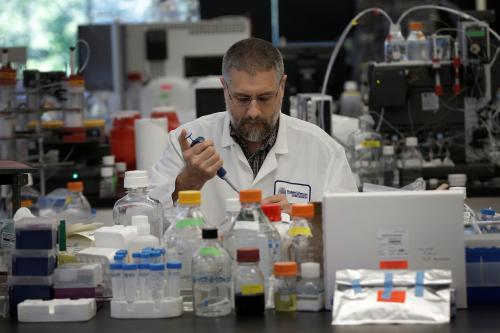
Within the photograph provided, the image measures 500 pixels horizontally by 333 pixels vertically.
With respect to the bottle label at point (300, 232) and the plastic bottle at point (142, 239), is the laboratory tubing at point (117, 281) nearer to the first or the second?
the plastic bottle at point (142, 239)

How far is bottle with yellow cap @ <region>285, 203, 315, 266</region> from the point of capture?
2.42 m

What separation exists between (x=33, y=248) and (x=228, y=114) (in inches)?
51.3

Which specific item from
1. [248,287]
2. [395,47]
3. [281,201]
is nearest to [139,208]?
[281,201]

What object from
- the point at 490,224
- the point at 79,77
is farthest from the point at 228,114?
the point at 79,77

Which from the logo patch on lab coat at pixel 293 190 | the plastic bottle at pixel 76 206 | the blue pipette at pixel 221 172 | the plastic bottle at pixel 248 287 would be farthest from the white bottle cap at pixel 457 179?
the plastic bottle at pixel 248 287

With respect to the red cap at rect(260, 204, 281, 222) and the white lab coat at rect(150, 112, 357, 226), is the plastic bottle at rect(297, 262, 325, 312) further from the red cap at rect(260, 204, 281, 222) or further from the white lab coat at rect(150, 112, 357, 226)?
the white lab coat at rect(150, 112, 357, 226)

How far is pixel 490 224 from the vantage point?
275cm

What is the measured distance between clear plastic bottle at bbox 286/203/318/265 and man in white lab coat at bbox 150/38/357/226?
78 centimetres

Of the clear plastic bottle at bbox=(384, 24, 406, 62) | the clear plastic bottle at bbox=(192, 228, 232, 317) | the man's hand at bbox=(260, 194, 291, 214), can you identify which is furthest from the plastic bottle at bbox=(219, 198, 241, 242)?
the clear plastic bottle at bbox=(384, 24, 406, 62)

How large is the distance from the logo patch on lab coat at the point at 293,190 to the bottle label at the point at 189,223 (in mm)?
926

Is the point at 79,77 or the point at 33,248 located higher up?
the point at 79,77

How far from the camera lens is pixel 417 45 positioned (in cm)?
529

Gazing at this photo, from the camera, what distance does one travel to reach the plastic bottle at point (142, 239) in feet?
8.37

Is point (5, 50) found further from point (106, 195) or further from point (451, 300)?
point (451, 300)
